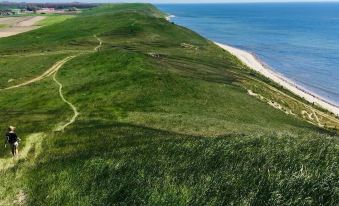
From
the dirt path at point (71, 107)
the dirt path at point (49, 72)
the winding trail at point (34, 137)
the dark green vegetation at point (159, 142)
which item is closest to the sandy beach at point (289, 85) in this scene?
the dark green vegetation at point (159, 142)

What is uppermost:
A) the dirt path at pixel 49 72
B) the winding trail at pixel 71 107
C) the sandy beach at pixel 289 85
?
the winding trail at pixel 71 107

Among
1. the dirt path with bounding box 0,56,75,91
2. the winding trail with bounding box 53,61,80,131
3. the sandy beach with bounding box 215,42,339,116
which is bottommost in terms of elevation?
the sandy beach with bounding box 215,42,339,116

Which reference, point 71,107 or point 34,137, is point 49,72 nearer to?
point 71,107

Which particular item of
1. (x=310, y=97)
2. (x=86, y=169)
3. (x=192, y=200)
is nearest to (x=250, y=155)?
(x=192, y=200)

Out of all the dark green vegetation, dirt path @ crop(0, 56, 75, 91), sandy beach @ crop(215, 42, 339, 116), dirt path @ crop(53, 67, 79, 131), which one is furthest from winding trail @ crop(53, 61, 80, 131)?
sandy beach @ crop(215, 42, 339, 116)

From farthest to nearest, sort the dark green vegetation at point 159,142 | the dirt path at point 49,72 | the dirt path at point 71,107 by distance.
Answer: the dirt path at point 49,72
the dirt path at point 71,107
the dark green vegetation at point 159,142

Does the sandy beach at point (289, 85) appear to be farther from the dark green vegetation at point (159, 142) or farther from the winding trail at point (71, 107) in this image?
the winding trail at point (71, 107)

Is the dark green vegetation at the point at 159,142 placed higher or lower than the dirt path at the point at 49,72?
higher

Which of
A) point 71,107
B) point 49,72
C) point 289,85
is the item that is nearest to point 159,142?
point 71,107

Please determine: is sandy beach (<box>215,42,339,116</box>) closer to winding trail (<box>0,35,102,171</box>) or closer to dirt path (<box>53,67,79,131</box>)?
dirt path (<box>53,67,79,131</box>)
